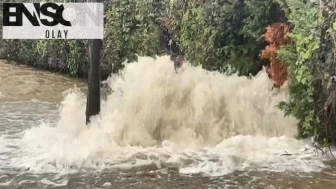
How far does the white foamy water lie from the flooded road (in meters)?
0.01

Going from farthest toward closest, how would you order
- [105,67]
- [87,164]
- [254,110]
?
[105,67] < [254,110] < [87,164]

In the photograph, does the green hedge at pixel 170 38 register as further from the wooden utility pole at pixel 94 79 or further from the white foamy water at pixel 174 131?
the wooden utility pole at pixel 94 79

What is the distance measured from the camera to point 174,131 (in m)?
6.36

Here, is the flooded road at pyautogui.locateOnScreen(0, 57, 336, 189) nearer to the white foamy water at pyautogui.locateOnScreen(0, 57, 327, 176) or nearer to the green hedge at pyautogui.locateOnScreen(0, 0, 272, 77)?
the white foamy water at pyautogui.locateOnScreen(0, 57, 327, 176)

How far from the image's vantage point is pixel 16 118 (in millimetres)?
8172

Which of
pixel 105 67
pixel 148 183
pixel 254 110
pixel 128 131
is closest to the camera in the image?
pixel 148 183

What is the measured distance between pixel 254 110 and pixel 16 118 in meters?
4.17

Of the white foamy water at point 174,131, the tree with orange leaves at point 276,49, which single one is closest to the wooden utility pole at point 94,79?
the white foamy water at point 174,131

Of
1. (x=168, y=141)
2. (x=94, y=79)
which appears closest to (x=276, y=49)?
(x=168, y=141)

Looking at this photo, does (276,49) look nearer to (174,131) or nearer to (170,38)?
(174,131)

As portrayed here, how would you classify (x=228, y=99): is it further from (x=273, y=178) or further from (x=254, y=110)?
(x=273, y=178)

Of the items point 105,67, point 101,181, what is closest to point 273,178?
point 101,181

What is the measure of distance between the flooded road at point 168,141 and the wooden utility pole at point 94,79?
15 centimetres

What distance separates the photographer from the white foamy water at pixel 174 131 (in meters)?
5.30
